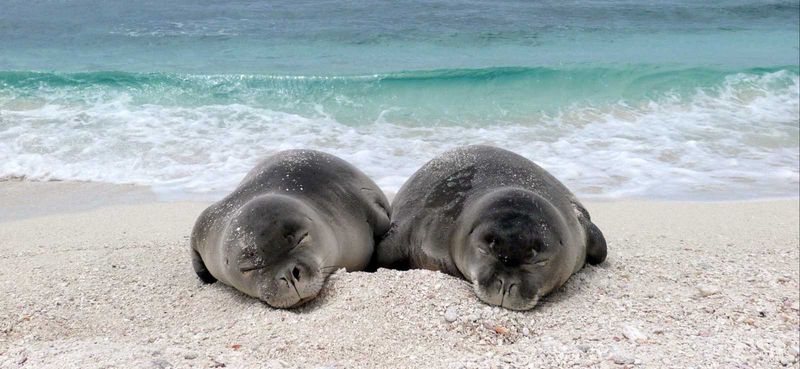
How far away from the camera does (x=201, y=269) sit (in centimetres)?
521

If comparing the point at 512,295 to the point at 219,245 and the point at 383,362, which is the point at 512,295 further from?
the point at 219,245

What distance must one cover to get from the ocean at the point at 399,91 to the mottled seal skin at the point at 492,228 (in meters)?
2.94

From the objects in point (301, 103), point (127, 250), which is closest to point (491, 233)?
point (127, 250)

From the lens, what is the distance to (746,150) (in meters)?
10.3

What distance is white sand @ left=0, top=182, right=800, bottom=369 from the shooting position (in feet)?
12.4

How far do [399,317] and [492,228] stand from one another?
69 centimetres

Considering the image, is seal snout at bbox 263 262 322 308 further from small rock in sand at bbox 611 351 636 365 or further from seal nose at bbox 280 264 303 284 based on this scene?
small rock in sand at bbox 611 351 636 365

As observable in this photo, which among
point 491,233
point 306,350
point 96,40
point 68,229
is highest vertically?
point 491,233

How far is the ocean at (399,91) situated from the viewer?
373 inches

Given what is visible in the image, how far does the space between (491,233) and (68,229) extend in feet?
13.3

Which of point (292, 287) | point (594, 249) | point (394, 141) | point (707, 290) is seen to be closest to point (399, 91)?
point (394, 141)

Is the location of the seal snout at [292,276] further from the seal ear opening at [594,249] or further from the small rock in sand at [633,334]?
the seal ear opening at [594,249]

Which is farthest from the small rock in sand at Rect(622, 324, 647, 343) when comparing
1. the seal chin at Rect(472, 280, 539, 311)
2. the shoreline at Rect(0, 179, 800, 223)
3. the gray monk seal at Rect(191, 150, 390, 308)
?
the shoreline at Rect(0, 179, 800, 223)

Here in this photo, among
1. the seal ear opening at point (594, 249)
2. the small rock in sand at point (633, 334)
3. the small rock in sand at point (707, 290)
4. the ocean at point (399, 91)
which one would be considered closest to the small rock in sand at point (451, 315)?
the small rock in sand at point (633, 334)
